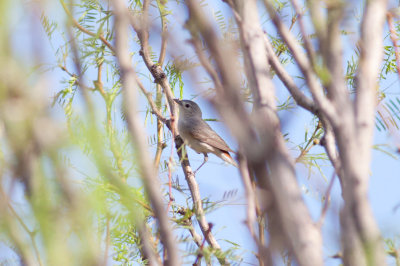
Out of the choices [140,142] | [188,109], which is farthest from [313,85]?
[188,109]

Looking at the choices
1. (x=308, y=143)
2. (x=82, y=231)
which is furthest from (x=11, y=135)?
(x=308, y=143)

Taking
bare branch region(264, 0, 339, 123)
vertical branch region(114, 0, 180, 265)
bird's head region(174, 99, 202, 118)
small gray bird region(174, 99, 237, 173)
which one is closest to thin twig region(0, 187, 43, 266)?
vertical branch region(114, 0, 180, 265)

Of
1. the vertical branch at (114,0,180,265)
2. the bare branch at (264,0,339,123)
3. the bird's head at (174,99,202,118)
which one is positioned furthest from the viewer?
the bird's head at (174,99,202,118)

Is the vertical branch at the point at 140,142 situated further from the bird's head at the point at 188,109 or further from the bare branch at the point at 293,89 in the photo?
the bird's head at the point at 188,109

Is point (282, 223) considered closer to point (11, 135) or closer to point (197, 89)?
point (197, 89)

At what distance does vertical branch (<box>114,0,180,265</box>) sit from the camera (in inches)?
36.6

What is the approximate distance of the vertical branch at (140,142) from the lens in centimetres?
93

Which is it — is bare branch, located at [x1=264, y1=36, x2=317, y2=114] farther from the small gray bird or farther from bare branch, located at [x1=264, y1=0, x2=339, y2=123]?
the small gray bird

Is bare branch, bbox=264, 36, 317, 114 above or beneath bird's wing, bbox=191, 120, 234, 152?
beneath

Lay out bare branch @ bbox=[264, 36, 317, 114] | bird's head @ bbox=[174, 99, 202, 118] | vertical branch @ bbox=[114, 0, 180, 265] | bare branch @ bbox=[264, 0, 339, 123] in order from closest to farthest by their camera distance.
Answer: vertical branch @ bbox=[114, 0, 180, 265] → bare branch @ bbox=[264, 0, 339, 123] → bare branch @ bbox=[264, 36, 317, 114] → bird's head @ bbox=[174, 99, 202, 118]

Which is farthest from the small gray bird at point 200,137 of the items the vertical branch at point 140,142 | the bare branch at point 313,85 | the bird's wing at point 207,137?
the vertical branch at point 140,142

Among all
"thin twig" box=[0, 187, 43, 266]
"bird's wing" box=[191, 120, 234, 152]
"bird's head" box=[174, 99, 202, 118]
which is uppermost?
"bird's head" box=[174, 99, 202, 118]

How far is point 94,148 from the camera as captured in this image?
1.00m

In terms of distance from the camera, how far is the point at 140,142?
937 millimetres
